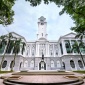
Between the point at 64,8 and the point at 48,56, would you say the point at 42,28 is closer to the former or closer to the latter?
the point at 48,56

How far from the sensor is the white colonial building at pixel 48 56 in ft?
113

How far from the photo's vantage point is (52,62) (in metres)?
38.4

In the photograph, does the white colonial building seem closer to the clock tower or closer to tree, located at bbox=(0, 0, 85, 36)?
the clock tower

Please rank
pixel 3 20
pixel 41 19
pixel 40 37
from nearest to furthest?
pixel 3 20, pixel 40 37, pixel 41 19

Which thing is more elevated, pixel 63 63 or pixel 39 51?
pixel 39 51

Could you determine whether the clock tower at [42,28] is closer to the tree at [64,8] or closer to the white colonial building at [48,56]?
the white colonial building at [48,56]

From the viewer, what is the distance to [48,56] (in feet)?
126

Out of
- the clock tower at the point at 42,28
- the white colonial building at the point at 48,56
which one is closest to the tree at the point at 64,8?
the white colonial building at the point at 48,56

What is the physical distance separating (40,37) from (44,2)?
37116 mm

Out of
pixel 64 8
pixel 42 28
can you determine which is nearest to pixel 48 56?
pixel 42 28

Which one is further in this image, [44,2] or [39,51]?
[39,51]

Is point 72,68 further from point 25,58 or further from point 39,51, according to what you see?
point 25,58

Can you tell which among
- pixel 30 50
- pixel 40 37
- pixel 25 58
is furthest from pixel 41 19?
pixel 25 58

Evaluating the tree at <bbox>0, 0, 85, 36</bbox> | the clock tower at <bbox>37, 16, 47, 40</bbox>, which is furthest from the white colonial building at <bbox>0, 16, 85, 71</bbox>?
the tree at <bbox>0, 0, 85, 36</bbox>
